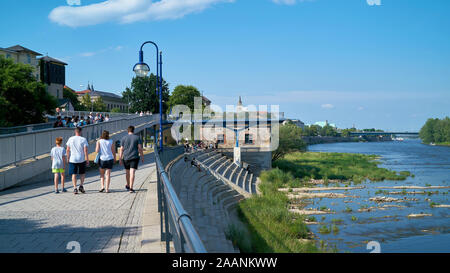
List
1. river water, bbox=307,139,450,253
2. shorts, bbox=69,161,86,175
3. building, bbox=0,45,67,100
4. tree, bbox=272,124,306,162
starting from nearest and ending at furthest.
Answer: shorts, bbox=69,161,86,175, river water, bbox=307,139,450,253, tree, bbox=272,124,306,162, building, bbox=0,45,67,100

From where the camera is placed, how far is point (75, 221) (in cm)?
720

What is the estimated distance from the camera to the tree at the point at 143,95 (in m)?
83.8

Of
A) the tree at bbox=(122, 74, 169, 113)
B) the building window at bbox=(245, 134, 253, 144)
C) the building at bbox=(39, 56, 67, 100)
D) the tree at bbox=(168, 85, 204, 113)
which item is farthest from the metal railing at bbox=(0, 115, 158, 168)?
the building at bbox=(39, 56, 67, 100)

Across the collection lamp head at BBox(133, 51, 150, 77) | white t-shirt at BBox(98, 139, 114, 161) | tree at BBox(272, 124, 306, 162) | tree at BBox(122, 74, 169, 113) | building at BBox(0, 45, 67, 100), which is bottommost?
tree at BBox(272, 124, 306, 162)

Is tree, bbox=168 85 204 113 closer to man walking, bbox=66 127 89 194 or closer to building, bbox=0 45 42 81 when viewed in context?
building, bbox=0 45 42 81

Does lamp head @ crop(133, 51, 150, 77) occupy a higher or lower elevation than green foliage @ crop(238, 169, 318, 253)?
higher

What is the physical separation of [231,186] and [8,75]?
21.1 meters

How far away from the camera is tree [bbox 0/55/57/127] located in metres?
32.2

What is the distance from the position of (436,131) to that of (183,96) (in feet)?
403

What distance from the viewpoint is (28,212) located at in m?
8.13

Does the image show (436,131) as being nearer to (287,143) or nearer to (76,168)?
(287,143)

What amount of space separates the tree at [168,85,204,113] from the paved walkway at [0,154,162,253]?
78.6 m
